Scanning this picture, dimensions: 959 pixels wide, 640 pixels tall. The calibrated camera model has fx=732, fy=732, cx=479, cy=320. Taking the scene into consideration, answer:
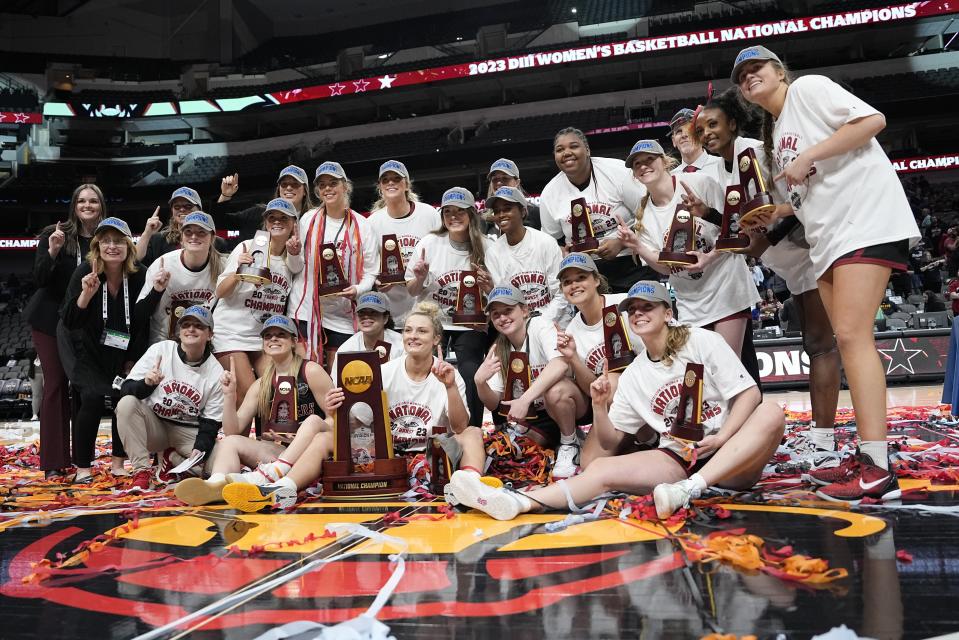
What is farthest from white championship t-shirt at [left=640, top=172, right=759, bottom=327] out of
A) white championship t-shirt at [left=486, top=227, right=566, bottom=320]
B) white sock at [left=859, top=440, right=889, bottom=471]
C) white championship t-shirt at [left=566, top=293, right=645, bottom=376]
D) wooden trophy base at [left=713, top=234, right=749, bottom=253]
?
white sock at [left=859, top=440, right=889, bottom=471]

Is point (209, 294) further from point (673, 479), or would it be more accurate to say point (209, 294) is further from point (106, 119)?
point (106, 119)

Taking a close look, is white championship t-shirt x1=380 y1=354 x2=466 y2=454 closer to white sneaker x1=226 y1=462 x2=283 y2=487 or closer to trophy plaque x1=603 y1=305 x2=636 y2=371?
white sneaker x1=226 y1=462 x2=283 y2=487

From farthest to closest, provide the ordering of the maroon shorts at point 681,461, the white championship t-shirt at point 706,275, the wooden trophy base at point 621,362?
the white championship t-shirt at point 706,275 < the wooden trophy base at point 621,362 < the maroon shorts at point 681,461

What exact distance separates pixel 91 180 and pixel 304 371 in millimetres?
22331

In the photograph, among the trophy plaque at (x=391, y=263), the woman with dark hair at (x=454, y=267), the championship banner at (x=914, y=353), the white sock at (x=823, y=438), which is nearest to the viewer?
the white sock at (x=823, y=438)

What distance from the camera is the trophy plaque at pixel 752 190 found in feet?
11.5

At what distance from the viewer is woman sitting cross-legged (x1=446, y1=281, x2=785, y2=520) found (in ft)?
10.1

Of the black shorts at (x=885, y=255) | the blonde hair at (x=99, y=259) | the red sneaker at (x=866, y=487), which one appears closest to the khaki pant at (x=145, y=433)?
the blonde hair at (x=99, y=259)

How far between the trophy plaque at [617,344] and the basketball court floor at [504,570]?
0.92 meters

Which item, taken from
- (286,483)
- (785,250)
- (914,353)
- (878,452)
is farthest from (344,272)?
(914,353)

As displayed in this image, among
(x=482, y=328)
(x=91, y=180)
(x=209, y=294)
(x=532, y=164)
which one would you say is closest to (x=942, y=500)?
(x=482, y=328)

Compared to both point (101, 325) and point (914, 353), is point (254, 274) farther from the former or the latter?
point (914, 353)

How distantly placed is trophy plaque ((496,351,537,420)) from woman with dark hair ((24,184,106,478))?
3102mm

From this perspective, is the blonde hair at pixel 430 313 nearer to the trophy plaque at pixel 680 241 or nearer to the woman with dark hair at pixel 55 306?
the trophy plaque at pixel 680 241
